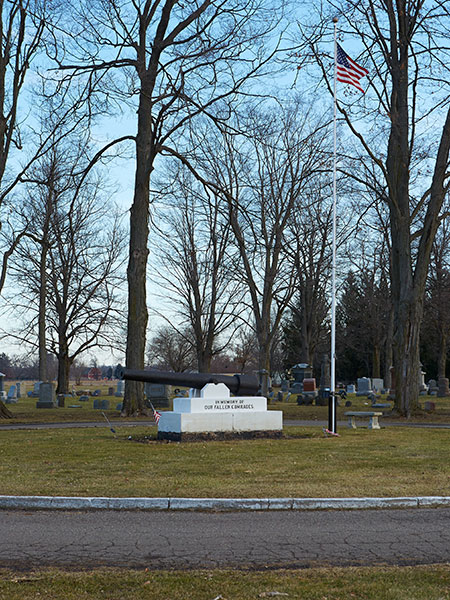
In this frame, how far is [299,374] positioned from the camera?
149 ft

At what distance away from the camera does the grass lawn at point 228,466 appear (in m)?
9.34

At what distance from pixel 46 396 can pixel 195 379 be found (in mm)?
22120

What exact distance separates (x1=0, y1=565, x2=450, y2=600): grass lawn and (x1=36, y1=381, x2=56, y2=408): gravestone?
31031 mm

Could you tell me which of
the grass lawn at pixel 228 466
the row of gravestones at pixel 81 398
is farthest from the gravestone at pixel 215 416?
the row of gravestones at pixel 81 398

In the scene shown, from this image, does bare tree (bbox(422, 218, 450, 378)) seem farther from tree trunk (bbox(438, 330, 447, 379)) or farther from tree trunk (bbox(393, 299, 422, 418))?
tree trunk (bbox(393, 299, 422, 418))

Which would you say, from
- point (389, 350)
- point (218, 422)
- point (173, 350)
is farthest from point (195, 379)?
point (173, 350)

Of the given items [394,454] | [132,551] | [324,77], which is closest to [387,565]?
[132,551]

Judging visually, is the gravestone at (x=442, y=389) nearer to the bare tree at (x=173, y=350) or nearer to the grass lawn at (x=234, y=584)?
the bare tree at (x=173, y=350)

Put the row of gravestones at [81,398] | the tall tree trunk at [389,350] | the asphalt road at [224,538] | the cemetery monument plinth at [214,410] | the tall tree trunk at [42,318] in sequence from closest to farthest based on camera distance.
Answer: the asphalt road at [224,538] < the cemetery monument plinth at [214,410] < the row of gravestones at [81,398] < the tall tree trunk at [42,318] < the tall tree trunk at [389,350]

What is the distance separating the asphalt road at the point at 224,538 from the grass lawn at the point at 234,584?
13.6 inches

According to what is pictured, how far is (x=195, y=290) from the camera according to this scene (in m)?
40.7

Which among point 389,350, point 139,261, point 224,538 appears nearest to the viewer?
point 224,538

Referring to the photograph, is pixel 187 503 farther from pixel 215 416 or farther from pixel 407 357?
pixel 407 357

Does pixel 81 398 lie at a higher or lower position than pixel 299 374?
lower
